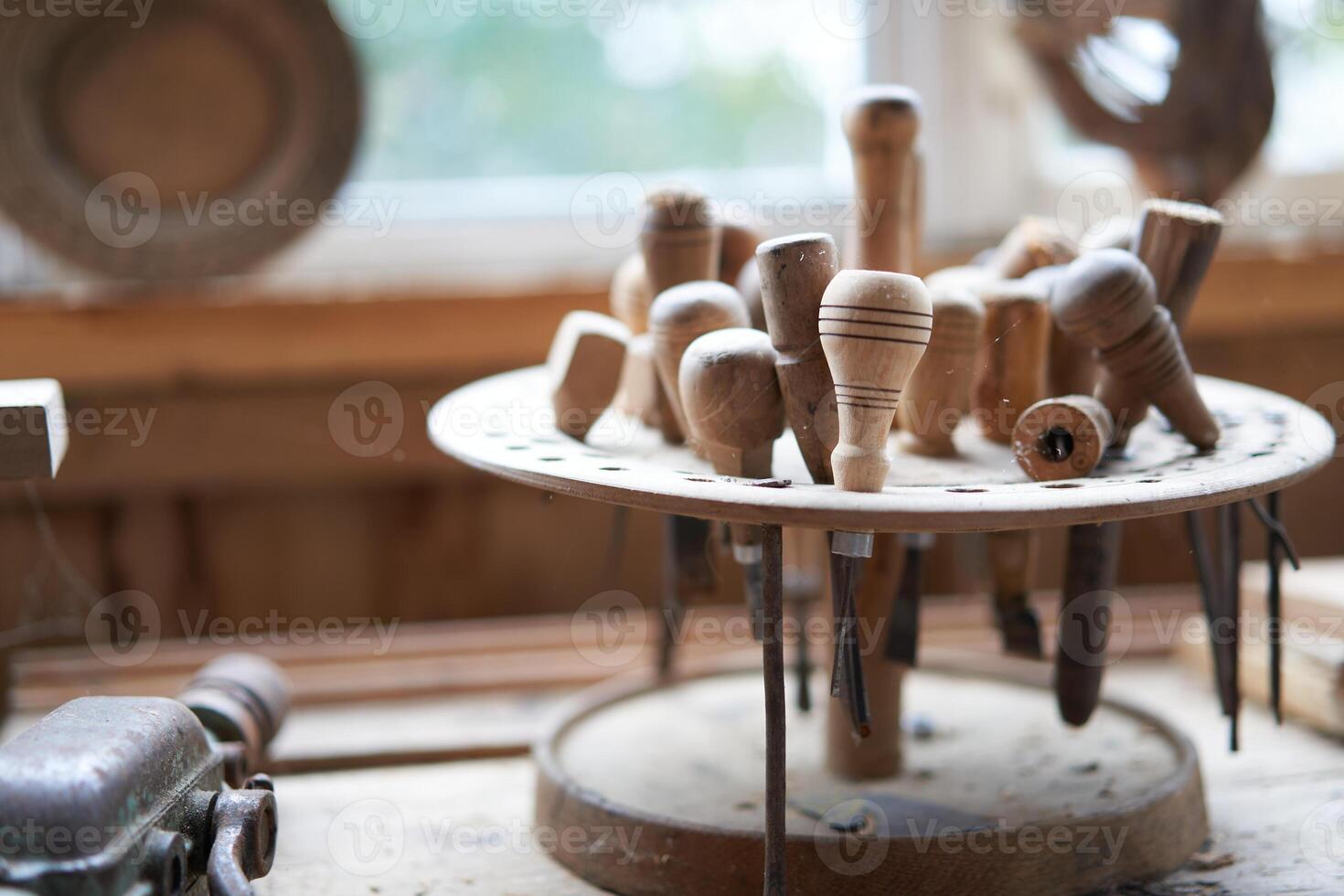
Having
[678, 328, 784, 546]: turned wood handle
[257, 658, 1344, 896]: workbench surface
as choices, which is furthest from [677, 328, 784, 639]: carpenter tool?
[257, 658, 1344, 896]: workbench surface

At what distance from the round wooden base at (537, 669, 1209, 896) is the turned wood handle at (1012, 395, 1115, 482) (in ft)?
0.55

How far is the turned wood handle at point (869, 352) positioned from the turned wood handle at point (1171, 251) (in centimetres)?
16

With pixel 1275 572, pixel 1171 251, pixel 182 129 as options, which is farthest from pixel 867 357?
pixel 182 129

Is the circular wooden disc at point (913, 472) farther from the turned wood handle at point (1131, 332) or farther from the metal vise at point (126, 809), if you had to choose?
the metal vise at point (126, 809)

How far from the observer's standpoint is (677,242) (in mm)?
625

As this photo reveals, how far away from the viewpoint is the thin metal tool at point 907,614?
66 centimetres

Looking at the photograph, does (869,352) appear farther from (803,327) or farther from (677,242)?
(677,242)

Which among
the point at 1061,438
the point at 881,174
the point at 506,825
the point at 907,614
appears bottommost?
the point at 506,825

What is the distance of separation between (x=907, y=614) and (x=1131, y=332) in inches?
7.6

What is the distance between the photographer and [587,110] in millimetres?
1199

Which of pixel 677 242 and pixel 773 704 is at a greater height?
pixel 677 242

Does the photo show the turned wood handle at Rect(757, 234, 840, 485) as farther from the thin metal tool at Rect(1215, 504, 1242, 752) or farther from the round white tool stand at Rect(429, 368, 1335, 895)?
the thin metal tool at Rect(1215, 504, 1242, 752)

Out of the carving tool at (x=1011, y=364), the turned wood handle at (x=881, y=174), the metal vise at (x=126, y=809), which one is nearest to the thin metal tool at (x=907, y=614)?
the carving tool at (x=1011, y=364)

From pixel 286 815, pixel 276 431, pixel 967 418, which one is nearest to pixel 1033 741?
pixel 967 418
